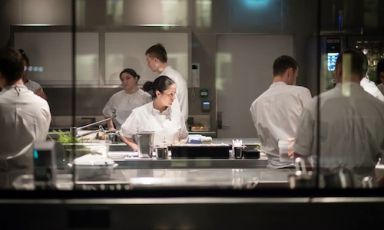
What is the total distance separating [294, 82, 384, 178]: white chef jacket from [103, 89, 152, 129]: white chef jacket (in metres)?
2.90

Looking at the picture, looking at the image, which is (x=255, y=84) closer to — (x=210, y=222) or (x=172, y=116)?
(x=172, y=116)

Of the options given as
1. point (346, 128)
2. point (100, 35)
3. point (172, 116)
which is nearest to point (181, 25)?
point (100, 35)

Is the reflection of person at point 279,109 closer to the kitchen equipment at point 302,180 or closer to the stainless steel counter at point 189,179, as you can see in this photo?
the stainless steel counter at point 189,179

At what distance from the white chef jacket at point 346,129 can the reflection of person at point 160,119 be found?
148cm

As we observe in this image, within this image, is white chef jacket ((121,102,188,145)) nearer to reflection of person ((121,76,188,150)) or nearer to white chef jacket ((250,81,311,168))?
reflection of person ((121,76,188,150))

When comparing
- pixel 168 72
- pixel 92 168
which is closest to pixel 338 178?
pixel 92 168

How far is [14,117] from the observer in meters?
4.19

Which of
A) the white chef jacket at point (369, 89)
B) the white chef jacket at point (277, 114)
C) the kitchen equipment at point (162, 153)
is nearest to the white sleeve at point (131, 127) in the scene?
the kitchen equipment at point (162, 153)

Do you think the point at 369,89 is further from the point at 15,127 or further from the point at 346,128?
the point at 15,127

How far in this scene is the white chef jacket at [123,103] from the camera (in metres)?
6.81

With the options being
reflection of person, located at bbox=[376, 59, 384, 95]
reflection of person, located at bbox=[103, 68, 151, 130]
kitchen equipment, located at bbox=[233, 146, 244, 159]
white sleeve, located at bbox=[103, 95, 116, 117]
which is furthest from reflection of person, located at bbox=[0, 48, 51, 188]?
reflection of person, located at bbox=[376, 59, 384, 95]

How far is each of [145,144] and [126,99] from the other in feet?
7.39

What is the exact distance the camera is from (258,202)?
3572 mm

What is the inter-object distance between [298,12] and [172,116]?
3.46 meters
